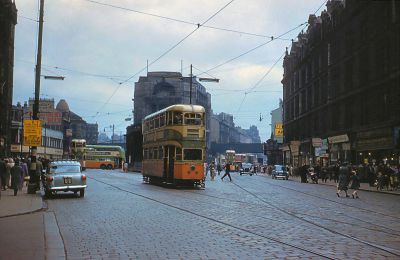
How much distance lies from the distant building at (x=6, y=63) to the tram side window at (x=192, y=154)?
30013 millimetres

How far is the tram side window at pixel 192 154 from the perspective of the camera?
100 feet

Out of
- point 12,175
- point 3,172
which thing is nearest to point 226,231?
point 12,175

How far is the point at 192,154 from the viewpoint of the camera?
30.8 meters

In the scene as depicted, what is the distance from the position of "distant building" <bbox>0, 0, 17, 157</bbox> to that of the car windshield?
32499 millimetres

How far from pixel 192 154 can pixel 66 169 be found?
891 centimetres

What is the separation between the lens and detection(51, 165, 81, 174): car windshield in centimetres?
2370

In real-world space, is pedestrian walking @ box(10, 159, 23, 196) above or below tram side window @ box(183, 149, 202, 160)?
below

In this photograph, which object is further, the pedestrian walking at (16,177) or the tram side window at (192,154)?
the tram side window at (192,154)

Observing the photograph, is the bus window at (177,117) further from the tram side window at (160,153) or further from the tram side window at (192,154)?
the tram side window at (160,153)

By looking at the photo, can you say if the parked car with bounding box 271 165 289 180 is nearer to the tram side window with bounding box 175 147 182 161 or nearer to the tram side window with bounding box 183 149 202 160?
the tram side window with bounding box 183 149 202 160

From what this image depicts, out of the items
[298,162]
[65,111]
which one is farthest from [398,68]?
[65,111]

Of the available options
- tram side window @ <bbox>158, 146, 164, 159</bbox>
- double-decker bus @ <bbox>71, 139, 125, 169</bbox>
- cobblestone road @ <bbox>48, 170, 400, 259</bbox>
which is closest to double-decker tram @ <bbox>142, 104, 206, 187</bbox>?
tram side window @ <bbox>158, 146, 164, 159</bbox>

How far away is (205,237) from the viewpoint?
441 inches

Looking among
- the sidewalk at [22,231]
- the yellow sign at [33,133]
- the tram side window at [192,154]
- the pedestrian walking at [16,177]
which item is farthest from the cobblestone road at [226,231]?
the tram side window at [192,154]
